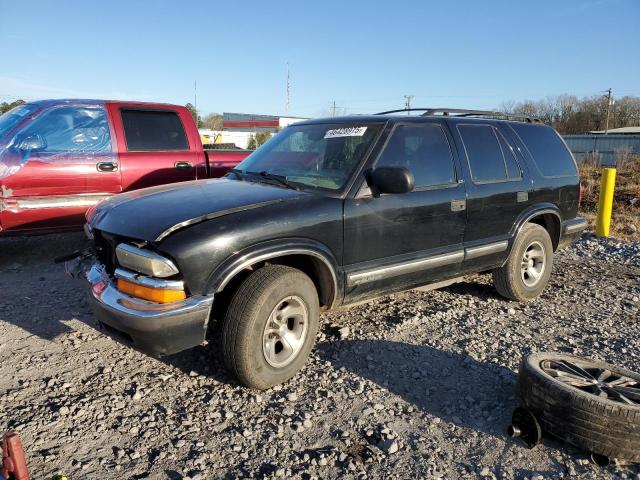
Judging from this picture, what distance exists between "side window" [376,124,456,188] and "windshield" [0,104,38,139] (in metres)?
4.21

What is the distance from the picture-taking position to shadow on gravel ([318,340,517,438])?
3.07 m

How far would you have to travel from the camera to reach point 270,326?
3.21m

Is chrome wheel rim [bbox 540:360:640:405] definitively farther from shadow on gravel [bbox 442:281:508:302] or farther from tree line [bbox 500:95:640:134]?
tree line [bbox 500:95:640:134]

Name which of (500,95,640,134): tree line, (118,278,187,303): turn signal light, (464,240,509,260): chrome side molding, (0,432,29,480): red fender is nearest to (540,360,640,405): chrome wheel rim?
(464,240,509,260): chrome side molding

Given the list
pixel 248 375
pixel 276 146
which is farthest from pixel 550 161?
pixel 248 375

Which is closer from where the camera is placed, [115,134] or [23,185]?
[23,185]

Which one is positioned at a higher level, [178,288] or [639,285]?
[178,288]

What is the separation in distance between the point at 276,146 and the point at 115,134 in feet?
8.58

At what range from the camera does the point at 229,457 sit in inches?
103

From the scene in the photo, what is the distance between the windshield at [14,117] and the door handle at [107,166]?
922 mm

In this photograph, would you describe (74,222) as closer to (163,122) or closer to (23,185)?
(23,185)

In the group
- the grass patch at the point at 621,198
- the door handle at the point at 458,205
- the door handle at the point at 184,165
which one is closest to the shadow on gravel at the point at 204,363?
the door handle at the point at 458,205

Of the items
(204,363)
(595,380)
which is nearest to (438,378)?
(595,380)

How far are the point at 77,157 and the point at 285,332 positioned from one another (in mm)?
3749
